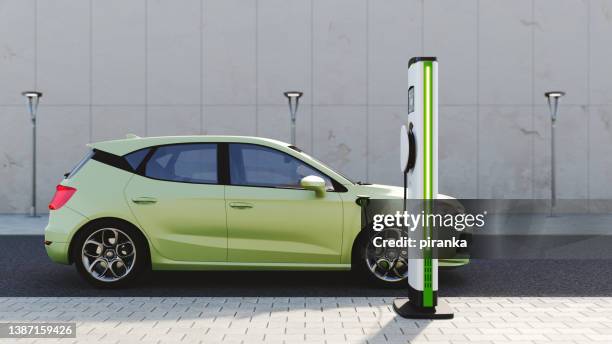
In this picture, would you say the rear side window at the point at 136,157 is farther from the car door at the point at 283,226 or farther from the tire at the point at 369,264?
the tire at the point at 369,264

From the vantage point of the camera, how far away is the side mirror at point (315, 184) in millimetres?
7047

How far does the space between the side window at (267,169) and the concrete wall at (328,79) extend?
43.2ft

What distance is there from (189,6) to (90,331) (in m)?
16.7

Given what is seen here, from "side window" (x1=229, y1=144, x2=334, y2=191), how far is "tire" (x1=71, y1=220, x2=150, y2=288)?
1.21 m

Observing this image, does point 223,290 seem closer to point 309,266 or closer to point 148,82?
point 309,266

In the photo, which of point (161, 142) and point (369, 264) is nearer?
point (369, 264)

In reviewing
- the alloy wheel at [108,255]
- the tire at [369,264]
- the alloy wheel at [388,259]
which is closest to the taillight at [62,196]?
the alloy wheel at [108,255]

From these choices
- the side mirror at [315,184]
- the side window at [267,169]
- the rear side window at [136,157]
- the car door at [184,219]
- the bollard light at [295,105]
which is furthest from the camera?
→ the bollard light at [295,105]

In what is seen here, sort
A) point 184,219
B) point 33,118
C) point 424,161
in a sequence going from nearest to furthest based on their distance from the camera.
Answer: point 424,161, point 184,219, point 33,118

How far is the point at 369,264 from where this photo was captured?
7234mm

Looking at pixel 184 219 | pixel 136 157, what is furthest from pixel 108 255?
pixel 136 157

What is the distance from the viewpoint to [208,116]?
2064cm

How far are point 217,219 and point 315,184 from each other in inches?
41.9

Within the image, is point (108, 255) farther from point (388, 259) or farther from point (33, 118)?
point (33, 118)
